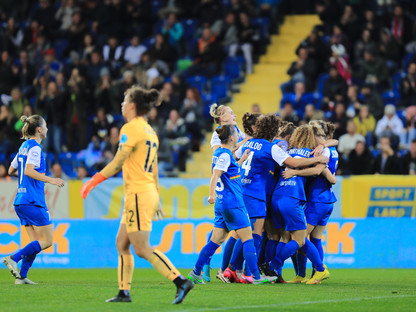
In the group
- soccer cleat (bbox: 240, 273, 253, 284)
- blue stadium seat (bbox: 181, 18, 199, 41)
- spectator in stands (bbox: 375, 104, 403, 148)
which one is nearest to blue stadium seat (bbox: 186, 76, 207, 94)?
blue stadium seat (bbox: 181, 18, 199, 41)

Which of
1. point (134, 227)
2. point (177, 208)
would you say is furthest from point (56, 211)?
point (134, 227)

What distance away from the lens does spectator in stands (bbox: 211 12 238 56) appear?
2248cm

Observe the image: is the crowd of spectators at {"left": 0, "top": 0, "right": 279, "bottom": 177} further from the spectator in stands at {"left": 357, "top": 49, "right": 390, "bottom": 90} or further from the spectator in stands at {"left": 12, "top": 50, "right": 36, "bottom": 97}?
the spectator in stands at {"left": 357, "top": 49, "right": 390, "bottom": 90}

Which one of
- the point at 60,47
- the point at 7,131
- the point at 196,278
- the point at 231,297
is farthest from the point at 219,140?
the point at 60,47

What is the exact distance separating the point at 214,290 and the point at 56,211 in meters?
8.59

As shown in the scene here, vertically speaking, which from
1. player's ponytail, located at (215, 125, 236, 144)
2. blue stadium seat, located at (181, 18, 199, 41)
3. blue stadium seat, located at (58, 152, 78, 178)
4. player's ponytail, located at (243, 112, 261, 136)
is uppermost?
blue stadium seat, located at (181, 18, 199, 41)

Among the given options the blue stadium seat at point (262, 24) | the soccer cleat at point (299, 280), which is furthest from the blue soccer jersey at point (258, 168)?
the blue stadium seat at point (262, 24)

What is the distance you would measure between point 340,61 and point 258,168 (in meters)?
9.99

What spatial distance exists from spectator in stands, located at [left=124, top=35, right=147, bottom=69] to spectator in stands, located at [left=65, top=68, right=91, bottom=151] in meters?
1.74

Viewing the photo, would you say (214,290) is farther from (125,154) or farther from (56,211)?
(56,211)

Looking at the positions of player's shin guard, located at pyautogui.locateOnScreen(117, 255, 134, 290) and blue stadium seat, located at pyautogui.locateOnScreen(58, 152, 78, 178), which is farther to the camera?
blue stadium seat, located at pyautogui.locateOnScreen(58, 152, 78, 178)

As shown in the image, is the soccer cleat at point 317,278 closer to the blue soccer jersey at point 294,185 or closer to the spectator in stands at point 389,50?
the blue soccer jersey at point 294,185

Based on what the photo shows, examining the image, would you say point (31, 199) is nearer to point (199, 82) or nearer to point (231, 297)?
point (231, 297)

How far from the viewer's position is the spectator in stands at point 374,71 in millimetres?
20203
